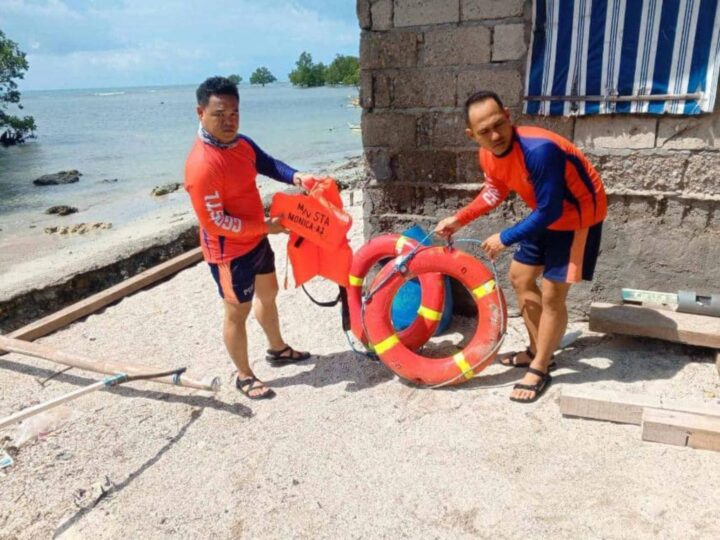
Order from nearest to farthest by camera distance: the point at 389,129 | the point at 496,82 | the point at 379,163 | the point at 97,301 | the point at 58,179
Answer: the point at 496,82 < the point at 389,129 < the point at 379,163 < the point at 97,301 < the point at 58,179

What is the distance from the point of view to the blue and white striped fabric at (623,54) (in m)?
3.26

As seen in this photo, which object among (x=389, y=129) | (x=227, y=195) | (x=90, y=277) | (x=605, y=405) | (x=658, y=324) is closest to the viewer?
(x=605, y=405)

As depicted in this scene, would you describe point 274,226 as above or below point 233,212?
below

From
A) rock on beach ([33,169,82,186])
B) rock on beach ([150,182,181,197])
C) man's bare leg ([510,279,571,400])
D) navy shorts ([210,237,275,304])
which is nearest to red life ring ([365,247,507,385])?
man's bare leg ([510,279,571,400])

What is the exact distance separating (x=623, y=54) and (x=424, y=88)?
4.31ft

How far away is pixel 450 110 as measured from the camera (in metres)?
3.91

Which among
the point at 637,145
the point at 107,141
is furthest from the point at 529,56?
the point at 107,141

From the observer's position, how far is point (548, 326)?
3.28 metres

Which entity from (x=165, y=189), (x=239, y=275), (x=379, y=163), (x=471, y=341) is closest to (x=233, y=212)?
(x=239, y=275)

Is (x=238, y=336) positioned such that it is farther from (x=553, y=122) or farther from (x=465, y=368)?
(x=553, y=122)

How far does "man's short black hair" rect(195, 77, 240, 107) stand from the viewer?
295 centimetres

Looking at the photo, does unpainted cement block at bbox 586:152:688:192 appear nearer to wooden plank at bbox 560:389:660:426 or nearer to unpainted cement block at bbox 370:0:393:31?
wooden plank at bbox 560:389:660:426

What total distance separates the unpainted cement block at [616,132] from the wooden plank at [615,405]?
1659 mm

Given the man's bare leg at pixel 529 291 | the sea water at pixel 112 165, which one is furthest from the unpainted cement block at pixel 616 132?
the sea water at pixel 112 165
